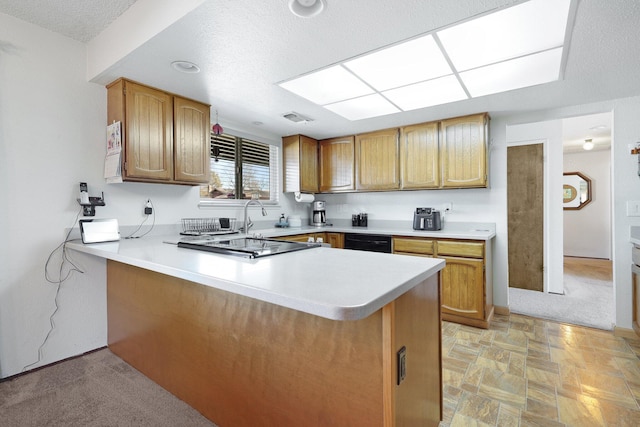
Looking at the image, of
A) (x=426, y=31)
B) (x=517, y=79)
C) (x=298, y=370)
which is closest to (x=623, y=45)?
(x=517, y=79)

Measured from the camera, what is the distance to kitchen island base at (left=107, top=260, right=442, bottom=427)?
1061mm

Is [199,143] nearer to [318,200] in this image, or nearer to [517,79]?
[318,200]

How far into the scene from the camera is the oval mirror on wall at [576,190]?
6.50m

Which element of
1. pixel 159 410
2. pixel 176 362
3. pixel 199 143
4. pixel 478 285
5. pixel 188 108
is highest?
pixel 188 108

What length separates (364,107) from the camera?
9.86ft

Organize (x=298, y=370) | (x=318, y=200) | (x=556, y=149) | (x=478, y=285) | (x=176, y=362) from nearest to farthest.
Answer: (x=298, y=370)
(x=176, y=362)
(x=478, y=285)
(x=556, y=149)
(x=318, y=200)

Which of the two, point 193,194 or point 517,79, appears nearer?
point 517,79

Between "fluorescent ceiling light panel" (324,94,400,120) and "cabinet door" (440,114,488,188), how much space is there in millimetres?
695

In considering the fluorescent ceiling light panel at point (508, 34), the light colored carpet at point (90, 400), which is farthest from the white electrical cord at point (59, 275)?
the fluorescent ceiling light panel at point (508, 34)

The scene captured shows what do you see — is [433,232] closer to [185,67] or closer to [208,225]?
[208,225]

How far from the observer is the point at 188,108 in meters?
2.73

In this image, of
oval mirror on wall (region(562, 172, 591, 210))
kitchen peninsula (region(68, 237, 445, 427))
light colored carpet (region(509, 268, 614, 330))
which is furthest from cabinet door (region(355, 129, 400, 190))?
oval mirror on wall (region(562, 172, 591, 210))

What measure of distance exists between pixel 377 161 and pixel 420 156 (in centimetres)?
54

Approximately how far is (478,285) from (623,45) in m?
2.04
